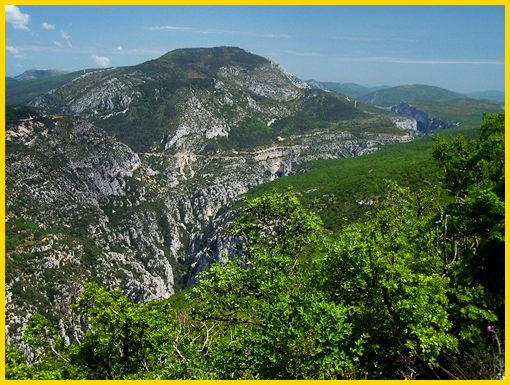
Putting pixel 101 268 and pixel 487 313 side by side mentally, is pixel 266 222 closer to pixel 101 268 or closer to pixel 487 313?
pixel 487 313

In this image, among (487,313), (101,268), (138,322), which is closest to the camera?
(487,313)

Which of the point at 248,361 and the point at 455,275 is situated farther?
the point at 455,275

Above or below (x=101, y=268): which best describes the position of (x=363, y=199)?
above

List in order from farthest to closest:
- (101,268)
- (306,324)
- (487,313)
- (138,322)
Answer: (101,268)
(138,322)
(487,313)
(306,324)

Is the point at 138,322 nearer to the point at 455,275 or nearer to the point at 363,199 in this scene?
the point at 455,275

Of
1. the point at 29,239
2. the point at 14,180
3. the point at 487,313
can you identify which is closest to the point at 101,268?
the point at 29,239

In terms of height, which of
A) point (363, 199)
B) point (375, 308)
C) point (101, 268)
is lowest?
point (101, 268)
